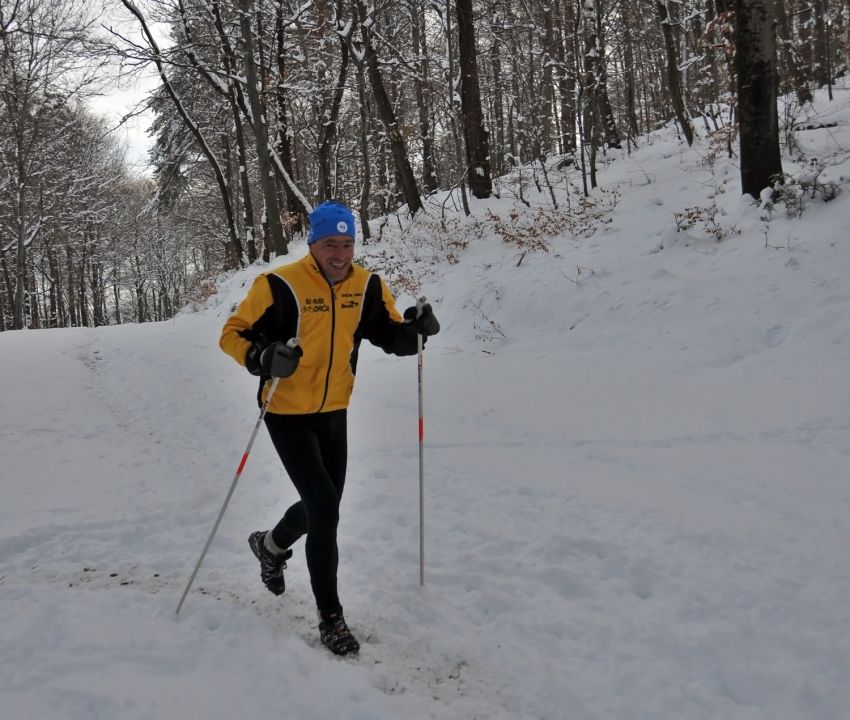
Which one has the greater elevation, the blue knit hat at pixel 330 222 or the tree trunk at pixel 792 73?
the tree trunk at pixel 792 73

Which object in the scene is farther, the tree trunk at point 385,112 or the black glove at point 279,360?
the tree trunk at point 385,112

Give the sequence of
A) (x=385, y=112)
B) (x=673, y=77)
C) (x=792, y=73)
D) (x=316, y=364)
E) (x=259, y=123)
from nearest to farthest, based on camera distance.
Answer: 1. (x=316, y=364)
2. (x=673, y=77)
3. (x=792, y=73)
4. (x=385, y=112)
5. (x=259, y=123)

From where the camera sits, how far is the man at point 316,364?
3.14 metres

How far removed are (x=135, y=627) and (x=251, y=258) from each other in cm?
2006

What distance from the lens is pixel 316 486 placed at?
124 inches

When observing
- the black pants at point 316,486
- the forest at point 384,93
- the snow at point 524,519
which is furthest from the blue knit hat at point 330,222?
the forest at point 384,93

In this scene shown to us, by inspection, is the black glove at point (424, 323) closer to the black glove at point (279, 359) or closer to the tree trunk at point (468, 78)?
the black glove at point (279, 359)

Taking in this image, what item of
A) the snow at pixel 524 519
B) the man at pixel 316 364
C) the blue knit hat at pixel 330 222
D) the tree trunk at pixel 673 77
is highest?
the tree trunk at pixel 673 77

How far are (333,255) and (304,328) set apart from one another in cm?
42

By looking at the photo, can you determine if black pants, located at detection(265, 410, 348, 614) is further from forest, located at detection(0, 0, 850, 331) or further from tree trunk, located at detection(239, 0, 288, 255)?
tree trunk, located at detection(239, 0, 288, 255)

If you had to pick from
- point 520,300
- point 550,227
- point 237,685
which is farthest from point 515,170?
point 237,685

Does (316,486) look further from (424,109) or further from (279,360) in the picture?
(424,109)

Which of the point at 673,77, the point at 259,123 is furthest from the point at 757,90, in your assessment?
the point at 259,123

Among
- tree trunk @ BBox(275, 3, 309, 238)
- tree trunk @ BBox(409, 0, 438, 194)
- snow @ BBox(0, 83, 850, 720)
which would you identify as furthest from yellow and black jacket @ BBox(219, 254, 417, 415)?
tree trunk @ BBox(409, 0, 438, 194)
